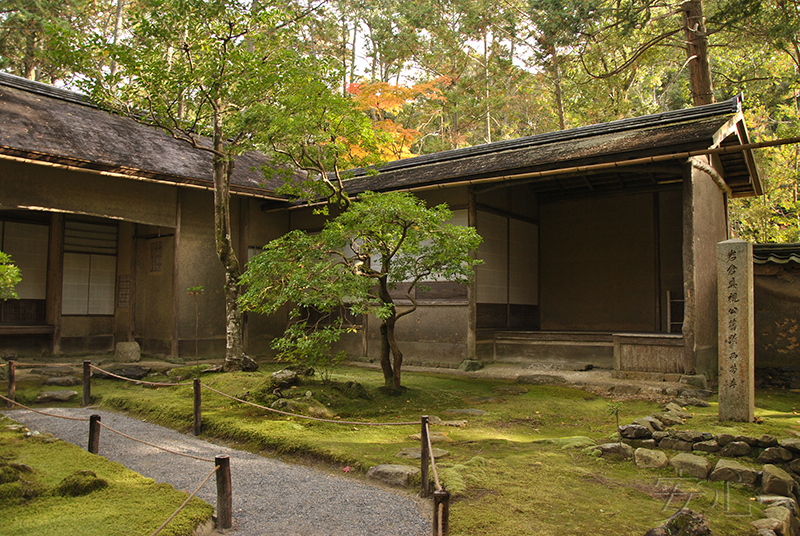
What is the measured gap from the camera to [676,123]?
10.3 metres

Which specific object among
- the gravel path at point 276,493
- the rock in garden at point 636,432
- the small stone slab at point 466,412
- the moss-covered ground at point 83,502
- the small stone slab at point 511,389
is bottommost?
the gravel path at point 276,493

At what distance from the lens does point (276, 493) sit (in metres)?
4.82

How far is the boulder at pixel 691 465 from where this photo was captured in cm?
489

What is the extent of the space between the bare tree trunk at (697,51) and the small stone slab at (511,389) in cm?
1041

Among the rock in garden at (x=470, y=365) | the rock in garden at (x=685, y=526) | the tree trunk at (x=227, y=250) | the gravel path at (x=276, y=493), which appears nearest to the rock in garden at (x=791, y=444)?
the rock in garden at (x=685, y=526)

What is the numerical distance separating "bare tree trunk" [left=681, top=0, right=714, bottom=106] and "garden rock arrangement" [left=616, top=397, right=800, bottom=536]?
12.1m

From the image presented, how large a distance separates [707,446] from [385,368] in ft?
15.5

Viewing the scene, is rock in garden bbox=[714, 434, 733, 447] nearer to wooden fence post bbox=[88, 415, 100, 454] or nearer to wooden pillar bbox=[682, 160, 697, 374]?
wooden pillar bbox=[682, 160, 697, 374]

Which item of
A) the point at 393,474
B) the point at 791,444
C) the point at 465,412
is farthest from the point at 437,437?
the point at 791,444

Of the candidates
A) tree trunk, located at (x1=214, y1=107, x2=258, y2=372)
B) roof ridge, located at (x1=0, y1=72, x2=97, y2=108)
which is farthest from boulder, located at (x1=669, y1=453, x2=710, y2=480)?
roof ridge, located at (x1=0, y1=72, x2=97, y2=108)

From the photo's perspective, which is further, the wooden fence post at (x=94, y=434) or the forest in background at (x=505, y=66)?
the forest in background at (x=505, y=66)

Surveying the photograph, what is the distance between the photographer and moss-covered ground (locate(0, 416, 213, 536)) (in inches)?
148

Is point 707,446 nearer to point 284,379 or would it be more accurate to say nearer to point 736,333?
point 736,333

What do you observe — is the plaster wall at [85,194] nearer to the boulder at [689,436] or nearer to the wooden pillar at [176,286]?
the wooden pillar at [176,286]
